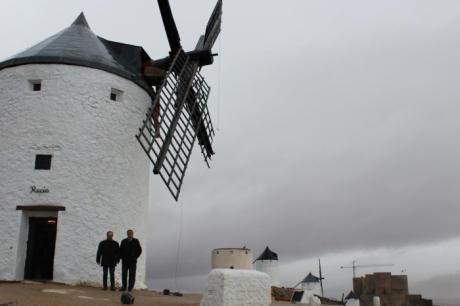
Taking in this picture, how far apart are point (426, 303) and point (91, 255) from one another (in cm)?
4283

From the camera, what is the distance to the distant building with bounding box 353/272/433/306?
44.7 meters

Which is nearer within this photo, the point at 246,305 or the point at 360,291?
the point at 246,305

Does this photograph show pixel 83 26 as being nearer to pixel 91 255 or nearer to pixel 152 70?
pixel 152 70

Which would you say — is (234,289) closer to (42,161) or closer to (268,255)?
(42,161)

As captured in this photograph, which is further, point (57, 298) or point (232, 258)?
point (232, 258)

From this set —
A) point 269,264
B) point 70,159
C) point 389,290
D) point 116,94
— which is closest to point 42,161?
point 70,159

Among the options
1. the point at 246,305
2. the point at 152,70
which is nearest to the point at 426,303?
the point at 152,70

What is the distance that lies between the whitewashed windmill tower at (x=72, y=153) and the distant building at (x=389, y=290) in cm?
3486

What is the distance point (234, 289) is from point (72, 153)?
723 cm

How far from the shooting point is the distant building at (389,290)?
44.7 meters

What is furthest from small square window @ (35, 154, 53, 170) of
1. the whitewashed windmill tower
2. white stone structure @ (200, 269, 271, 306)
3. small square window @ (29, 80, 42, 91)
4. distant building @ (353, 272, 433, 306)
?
distant building @ (353, 272, 433, 306)

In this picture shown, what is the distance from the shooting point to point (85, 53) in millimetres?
14234

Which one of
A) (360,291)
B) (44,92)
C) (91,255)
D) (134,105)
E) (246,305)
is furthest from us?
(360,291)

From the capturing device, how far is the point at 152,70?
52.0ft
